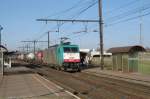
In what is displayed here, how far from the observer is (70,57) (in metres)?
43.2

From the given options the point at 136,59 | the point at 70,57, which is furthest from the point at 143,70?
the point at 70,57

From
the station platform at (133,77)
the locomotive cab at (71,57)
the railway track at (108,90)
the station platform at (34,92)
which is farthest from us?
the locomotive cab at (71,57)

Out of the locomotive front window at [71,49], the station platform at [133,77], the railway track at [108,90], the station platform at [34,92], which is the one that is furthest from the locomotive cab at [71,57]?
the station platform at [34,92]

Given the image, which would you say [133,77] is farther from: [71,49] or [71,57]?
[71,49]

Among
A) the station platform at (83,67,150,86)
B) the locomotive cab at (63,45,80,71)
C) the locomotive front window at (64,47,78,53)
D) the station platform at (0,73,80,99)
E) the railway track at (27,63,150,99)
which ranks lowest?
the railway track at (27,63,150,99)

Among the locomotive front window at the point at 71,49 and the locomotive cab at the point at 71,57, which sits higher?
the locomotive front window at the point at 71,49

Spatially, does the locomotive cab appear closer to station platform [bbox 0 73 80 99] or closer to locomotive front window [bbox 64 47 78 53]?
locomotive front window [bbox 64 47 78 53]

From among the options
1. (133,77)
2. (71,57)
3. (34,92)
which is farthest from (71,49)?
(34,92)

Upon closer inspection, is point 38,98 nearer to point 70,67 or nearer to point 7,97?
point 7,97

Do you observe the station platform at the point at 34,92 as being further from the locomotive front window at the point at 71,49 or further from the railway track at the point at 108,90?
the locomotive front window at the point at 71,49

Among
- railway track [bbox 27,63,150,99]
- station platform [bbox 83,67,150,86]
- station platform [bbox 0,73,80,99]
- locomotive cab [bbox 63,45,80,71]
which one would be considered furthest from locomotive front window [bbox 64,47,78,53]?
station platform [bbox 0,73,80,99]

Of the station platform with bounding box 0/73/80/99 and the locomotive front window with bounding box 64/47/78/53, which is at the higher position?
the locomotive front window with bounding box 64/47/78/53

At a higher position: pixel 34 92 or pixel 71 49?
pixel 71 49

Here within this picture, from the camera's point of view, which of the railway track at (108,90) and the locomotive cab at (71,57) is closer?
the railway track at (108,90)
